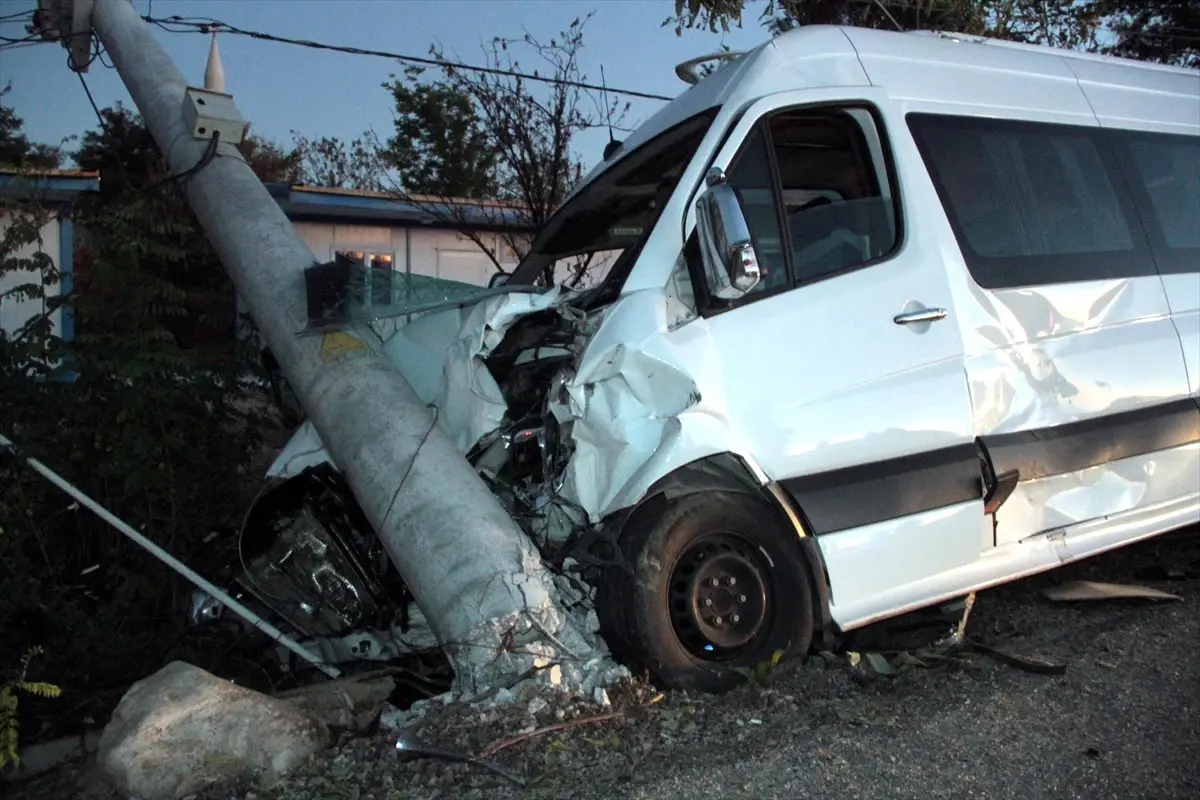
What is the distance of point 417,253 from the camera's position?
15.9 m

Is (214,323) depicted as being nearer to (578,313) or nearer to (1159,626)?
(578,313)

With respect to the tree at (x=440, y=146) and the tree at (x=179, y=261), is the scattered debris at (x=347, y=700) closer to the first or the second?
the tree at (x=179, y=261)

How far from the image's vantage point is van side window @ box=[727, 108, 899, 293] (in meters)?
4.26

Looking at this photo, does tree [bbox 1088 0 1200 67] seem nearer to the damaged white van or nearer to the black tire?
the damaged white van

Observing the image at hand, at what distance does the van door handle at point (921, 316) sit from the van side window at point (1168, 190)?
1.73 meters

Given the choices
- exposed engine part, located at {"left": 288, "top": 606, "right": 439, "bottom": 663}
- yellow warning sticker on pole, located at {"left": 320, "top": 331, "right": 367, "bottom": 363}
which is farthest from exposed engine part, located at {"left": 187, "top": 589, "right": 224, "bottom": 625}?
yellow warning sticker on pole, located at {"left": 320, "top": 331, "right": 367, "bottom": 363}

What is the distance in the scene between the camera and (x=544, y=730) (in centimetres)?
355

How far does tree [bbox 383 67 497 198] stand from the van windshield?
6.22 meters

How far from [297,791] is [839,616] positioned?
7.00 ft

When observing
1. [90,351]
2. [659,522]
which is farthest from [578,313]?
[90,351]

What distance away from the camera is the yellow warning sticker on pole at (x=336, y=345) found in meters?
4.88

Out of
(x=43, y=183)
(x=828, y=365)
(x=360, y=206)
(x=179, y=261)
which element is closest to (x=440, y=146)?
(x=360, y=206)

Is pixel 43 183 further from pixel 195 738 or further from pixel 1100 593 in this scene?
pixel 1100 593

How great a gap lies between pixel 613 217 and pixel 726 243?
6.01 ft
